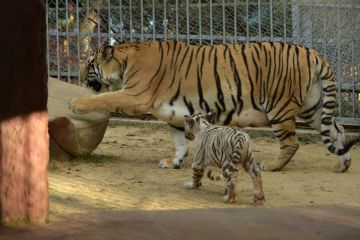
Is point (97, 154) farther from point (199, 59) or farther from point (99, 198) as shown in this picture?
point (99, 198)

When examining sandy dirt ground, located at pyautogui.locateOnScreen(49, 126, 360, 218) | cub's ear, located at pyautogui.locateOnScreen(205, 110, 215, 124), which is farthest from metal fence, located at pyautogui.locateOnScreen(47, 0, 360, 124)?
cub's ear, located at pyautogui.locateOnScreen(205, 110, 215, 124)

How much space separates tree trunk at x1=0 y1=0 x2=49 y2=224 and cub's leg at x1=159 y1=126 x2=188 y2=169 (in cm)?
329

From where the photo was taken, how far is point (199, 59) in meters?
8.39

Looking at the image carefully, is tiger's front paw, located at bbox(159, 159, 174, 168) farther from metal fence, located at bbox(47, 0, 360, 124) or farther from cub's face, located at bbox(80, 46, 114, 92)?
metal fence, located at bbox(47, 0, 360, 124)

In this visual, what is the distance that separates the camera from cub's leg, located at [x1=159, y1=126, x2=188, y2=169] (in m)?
7.98

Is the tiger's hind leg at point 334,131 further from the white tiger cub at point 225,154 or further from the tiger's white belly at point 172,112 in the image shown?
the white tiger cub at point 225,154

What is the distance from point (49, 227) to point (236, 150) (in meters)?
1.95

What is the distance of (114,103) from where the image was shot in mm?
7914

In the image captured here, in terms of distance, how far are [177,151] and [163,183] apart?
1.11 metres

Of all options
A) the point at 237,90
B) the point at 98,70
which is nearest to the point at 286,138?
the point at 237,90

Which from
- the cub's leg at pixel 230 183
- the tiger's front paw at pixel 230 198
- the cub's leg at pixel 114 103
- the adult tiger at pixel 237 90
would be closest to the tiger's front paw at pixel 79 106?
the cub's leg at pixel 114 103

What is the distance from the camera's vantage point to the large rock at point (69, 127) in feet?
24.6

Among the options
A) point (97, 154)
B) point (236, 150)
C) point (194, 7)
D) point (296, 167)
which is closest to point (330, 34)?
point (194, 7)

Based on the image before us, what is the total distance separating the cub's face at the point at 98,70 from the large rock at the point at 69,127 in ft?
1.33
